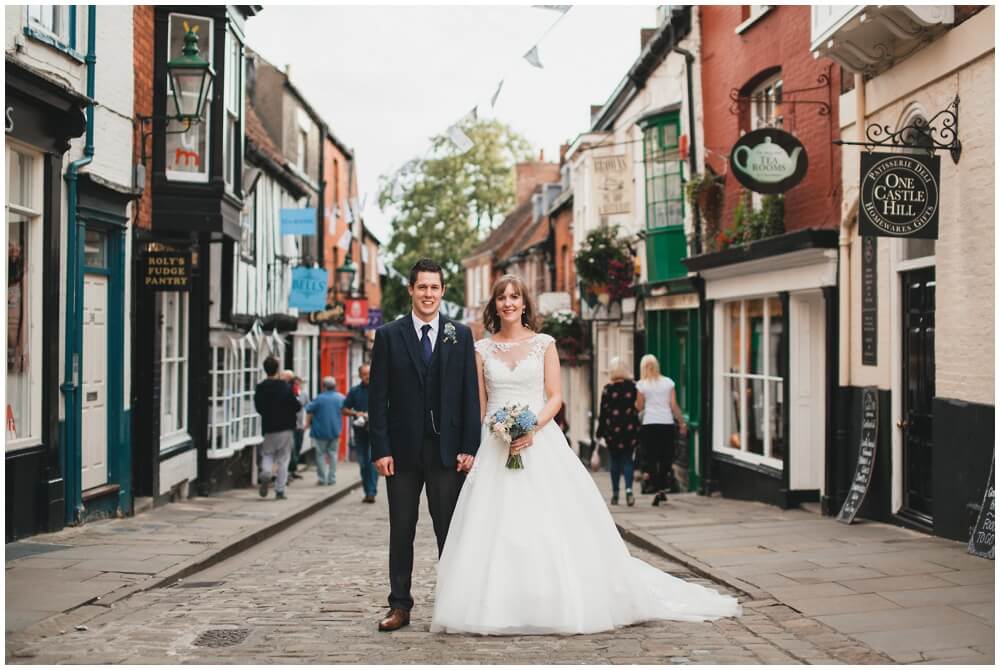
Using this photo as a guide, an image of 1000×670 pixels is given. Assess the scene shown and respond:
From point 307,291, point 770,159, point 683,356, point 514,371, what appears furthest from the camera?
point 307,291

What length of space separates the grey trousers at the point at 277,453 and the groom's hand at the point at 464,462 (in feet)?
31.8

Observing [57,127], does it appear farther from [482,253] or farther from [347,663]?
[482,253]

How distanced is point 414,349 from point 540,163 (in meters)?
48.6

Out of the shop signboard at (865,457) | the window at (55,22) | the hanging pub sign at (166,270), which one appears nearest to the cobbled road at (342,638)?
the shop signboard at (865,457)

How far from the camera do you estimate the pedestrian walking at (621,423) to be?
45.8 ft

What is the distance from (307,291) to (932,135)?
15638 millimetres

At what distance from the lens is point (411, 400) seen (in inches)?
260

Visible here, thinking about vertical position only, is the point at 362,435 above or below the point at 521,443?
below

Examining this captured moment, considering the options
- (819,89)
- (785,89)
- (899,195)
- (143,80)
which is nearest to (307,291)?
(143,80)

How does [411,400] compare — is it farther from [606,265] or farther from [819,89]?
[606,265]

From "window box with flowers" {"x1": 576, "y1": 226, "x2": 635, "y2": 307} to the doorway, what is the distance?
11.8m

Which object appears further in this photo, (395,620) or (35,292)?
(35,292)

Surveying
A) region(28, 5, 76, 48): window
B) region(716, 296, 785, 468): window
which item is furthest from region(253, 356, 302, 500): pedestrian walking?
region(716, 296, 785, 468): window

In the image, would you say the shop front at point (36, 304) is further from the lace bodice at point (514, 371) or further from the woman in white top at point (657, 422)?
the woman in white top at point (657, 422)
